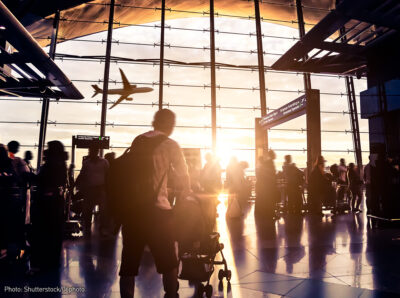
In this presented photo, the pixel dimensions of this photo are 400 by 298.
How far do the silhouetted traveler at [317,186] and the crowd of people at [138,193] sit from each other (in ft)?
0.07

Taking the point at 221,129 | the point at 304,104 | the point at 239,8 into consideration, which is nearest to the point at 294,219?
the point at 304,104

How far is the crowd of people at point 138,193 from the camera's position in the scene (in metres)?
1.58

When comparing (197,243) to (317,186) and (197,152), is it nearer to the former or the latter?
(197,152)

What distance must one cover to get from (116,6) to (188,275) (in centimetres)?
1172

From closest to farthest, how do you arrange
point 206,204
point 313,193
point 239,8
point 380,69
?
point 206,204 < point 313,193 < point 380,69 < point 239,8

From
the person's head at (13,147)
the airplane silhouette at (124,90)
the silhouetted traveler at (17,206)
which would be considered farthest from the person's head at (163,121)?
the airplane silhouette at (124,90)

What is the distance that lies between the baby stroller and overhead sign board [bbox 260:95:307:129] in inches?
188

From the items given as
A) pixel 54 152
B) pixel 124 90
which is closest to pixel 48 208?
pixel 54 152

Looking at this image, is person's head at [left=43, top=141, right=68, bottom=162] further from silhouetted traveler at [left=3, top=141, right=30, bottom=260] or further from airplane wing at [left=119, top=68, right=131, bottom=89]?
airplane wing at [left=119, top=68, right=131, bottom=89]

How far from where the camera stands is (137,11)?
1184 centimetres

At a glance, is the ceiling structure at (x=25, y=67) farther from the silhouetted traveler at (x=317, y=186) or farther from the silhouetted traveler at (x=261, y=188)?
the silhouetted traveler at (x=317, y=186)

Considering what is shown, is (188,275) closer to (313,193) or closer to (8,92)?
(313,193)

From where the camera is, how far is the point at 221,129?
11.0 metres

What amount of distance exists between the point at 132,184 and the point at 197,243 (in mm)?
1069
